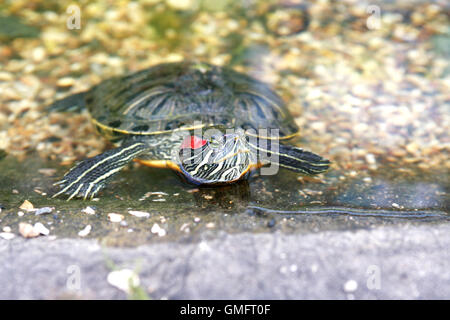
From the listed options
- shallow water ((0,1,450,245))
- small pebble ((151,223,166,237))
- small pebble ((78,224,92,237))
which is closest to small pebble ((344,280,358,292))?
shallow water ((0,1,450,245))

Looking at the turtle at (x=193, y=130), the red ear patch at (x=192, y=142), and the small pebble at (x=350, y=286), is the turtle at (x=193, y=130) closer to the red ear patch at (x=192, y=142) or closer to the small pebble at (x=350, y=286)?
the red ear patch at (x=192, y=142)

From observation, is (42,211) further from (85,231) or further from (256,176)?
(256,176)

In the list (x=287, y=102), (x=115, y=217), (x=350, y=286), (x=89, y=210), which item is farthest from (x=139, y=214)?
(x=287, y=102)

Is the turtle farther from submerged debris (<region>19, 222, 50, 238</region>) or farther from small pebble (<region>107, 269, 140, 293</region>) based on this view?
small pebble (<region>107, 269, 140, 293</region>)

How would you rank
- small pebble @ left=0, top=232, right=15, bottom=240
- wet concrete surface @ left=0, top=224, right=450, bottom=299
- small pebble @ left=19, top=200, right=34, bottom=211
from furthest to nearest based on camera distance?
small pebble @ left=19, top=200, right=34, bottom=211, small pebble @ left=0, top=232, right=15, bottom=240, wet concrete surface @ left=0, top=224, right=450, bottom=299

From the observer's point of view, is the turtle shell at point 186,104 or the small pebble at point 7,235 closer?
the small pebble at point 7,235

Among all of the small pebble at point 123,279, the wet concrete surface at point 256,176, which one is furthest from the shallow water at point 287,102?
the small pebble at point 123,279

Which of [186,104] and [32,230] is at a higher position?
[186,104]
